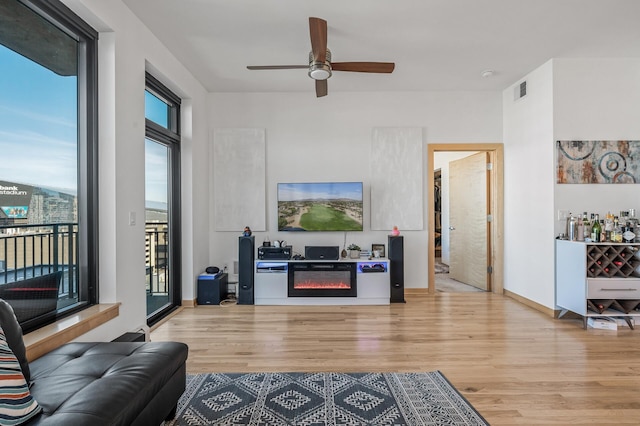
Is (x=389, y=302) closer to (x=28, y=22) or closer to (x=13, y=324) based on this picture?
(x=13, y=324)

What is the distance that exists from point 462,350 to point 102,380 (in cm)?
268

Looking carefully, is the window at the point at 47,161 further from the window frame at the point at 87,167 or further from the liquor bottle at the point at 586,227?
the liquor bottle at the point at 586,227

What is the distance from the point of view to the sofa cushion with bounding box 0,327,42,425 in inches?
45.8

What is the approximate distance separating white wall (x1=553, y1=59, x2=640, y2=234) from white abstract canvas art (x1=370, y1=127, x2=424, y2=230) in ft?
5.45

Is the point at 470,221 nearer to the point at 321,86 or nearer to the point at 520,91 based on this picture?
the point at 520,91

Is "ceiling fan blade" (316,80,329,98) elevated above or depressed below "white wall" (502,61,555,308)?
above

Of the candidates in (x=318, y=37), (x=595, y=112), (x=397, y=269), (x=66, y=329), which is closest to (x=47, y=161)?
(x=66, y=329)

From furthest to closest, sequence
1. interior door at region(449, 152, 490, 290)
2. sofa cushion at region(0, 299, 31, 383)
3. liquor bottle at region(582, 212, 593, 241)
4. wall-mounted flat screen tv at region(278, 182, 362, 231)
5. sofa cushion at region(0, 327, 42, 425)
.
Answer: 1. interior door at region(449, 152, 490, 290)
2. wall-mounted flat screen tv at region(278, 182, 362, 231)
3. liquor bottle at region(582, 212, 593, 241)
4. sofa cushion at region(0, 299, 31, 383)
5. sofa cushion at region(0, 327, 42, 425)

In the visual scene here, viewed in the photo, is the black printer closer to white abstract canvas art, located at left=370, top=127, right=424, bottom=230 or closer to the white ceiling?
white abstract canvas art, located at left=370, top=127, right=424, bottom=230

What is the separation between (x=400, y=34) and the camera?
3.30m

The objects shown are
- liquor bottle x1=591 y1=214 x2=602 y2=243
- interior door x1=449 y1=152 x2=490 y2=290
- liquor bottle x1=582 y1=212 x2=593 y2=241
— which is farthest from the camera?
interior door x1=449 y1=152 x2=490 y2=290

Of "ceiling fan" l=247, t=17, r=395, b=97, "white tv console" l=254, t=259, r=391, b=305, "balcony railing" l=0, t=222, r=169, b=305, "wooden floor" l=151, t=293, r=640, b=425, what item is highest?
"ceiling fan" l=247, t=17, r=395, b=97

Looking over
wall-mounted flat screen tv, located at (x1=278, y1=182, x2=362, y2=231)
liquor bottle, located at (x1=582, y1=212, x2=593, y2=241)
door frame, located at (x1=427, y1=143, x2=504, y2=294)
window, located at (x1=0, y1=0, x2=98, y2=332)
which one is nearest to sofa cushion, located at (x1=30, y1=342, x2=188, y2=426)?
window, located at (x1=0, y1=0, x2=98, y2=332)

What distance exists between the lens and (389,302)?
14.5 ft
